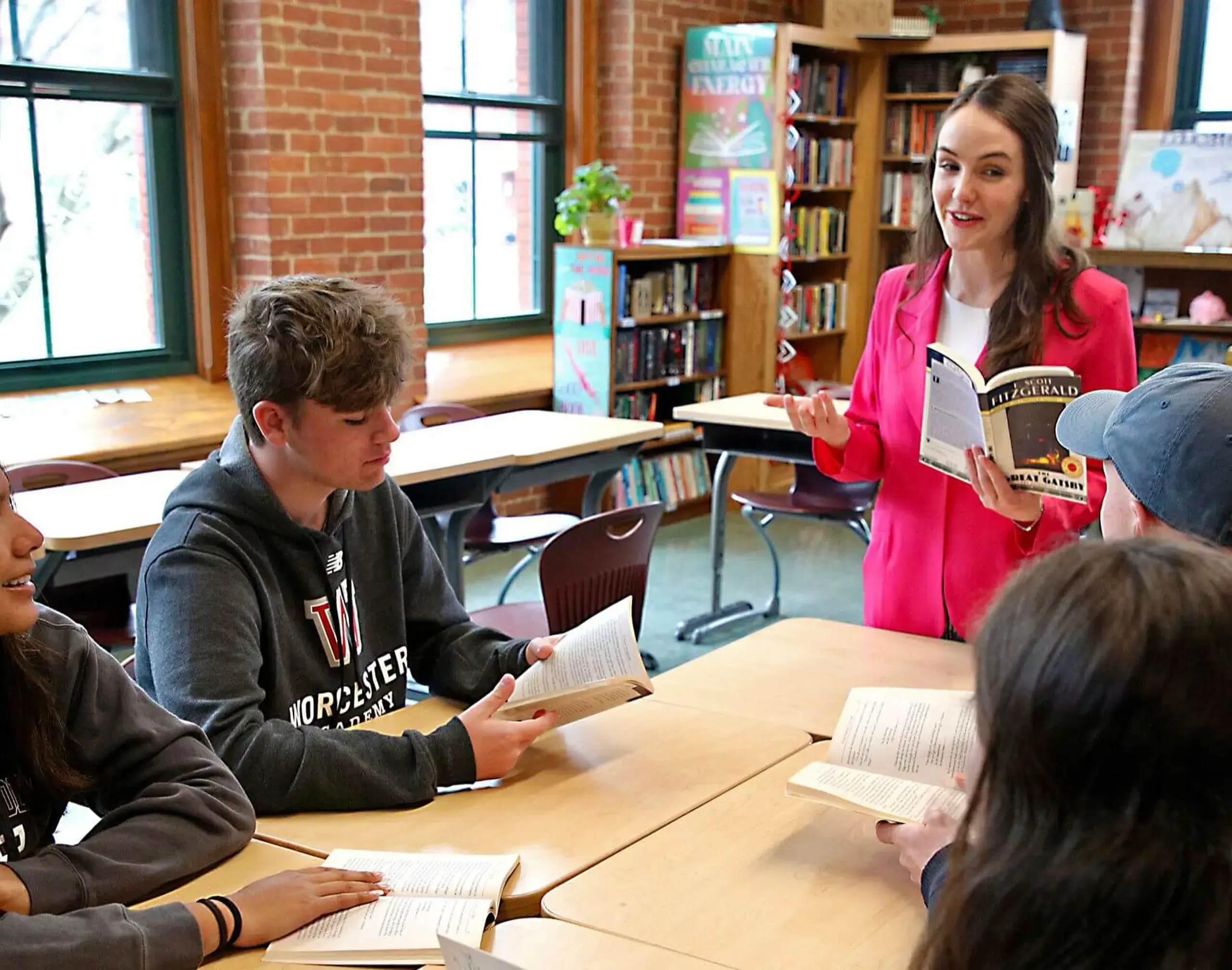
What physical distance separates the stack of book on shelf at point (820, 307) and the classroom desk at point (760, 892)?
205 inches

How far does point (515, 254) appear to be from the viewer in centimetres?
634

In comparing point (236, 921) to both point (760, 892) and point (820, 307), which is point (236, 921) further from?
point (820, 307)

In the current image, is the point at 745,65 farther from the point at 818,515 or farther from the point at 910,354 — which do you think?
the point at 910,354

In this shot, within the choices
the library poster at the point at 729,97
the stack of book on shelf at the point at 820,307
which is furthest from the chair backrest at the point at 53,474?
the stack of book on shelf at the point at 820,307

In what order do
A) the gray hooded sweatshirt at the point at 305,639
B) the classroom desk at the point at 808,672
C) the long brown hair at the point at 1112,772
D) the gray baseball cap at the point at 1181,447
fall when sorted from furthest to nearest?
the classroom desk at the point at 808,672
the gray hooded sweatshirt at the point at 305,639
the gray baseball cap at the point at 1181,447
the long brown hair at the point at 1112,772

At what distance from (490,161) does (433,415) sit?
2005mm

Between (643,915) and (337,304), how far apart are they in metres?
0.91

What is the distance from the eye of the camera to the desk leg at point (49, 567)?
2875 millimetres

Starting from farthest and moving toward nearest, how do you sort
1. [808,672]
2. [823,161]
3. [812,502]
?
[823,161]
[812,502]
[808,672]

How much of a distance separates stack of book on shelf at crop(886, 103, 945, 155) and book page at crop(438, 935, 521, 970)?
248 inches

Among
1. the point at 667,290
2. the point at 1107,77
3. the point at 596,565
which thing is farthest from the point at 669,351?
the point at 596,565

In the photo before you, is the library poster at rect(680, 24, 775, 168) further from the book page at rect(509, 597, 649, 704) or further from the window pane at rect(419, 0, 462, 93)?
the book page at rect(509, 597, 649, 704)

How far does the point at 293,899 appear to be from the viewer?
52.8 inches

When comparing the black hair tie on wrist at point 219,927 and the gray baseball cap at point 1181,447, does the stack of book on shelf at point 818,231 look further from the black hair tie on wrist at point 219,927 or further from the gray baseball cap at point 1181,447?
the black hair tie on wrist at point 219,927
